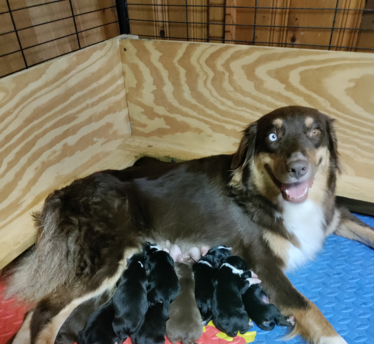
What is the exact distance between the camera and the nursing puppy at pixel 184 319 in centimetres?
162

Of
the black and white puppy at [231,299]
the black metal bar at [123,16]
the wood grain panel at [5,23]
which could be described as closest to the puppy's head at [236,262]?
the black and white puppy at [231,299]

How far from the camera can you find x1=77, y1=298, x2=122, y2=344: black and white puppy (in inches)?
62.6

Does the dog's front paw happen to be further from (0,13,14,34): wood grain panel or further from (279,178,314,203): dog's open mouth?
(0,13,14,34): wood grain panel

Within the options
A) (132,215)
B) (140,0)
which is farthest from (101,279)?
(140,0)

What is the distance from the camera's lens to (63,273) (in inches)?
70.7

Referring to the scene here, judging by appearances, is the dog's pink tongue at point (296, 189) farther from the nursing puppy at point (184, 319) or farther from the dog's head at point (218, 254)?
the nursing puppy at point (184, 319)

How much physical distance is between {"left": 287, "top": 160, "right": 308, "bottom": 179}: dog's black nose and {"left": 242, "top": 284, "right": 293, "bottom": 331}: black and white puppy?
2.15 feet

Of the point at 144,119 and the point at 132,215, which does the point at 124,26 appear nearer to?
the point at 144,119

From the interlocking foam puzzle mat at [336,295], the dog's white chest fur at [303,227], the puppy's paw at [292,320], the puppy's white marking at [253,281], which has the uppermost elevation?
the dog's white chest fur at [303,227]

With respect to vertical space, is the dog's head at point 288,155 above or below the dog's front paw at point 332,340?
above

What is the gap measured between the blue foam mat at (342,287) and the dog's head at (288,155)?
55 centimetres

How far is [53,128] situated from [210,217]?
129 cm

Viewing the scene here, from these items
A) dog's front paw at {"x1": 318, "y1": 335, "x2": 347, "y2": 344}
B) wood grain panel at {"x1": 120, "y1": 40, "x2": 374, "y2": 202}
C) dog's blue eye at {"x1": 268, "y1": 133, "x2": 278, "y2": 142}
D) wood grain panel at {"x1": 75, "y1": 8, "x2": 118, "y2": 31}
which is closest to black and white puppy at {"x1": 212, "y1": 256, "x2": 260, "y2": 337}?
dog's front paw at {"x1": 318, "y1": 335, "x2": 347, "y2": 344}

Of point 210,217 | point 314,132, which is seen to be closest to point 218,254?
point 210,217
